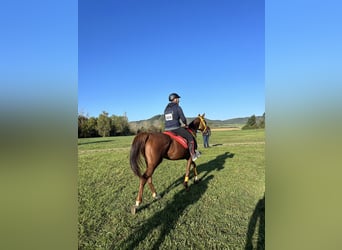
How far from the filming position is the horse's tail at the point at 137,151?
5.08 metres

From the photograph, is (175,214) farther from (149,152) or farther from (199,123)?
(199,123)

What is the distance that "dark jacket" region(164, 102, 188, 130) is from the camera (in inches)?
231

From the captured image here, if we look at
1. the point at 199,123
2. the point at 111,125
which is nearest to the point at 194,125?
the point at 199,123

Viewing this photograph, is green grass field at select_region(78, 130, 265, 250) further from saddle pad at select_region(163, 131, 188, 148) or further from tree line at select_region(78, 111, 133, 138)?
tree line at select_region(78, 111, 133, 138)

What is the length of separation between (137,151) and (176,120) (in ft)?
4.76

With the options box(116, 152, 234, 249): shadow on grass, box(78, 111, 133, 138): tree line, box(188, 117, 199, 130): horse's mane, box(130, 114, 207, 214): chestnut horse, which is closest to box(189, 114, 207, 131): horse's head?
box(188, 117, 199, 130): horse's mane

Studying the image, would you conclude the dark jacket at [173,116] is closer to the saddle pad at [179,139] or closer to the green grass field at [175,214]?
the saddle pad at [179,139]
